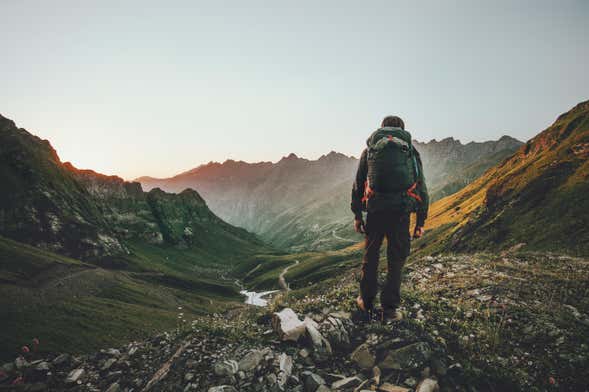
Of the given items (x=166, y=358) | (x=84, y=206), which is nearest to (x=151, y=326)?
(x=166, y=358)

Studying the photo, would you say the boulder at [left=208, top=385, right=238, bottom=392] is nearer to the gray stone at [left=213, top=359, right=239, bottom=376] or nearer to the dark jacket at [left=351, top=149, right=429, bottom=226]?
the gray stone at [left=213, top=359, right=239, bottom=376]

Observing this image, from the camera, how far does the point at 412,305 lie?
10.2 meters

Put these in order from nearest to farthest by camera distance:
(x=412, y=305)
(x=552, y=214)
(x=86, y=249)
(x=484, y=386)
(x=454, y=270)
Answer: (x=484, y=386), (x=412, y=305), (x=454, y=270), (x=552, y=214), (x=86, y=249)

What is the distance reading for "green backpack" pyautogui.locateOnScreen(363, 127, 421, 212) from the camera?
8508mm

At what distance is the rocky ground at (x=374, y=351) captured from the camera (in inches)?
276

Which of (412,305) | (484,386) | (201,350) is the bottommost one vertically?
(484,386)

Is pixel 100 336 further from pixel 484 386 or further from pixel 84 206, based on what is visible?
pixel 84 206

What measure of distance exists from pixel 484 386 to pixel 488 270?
882cm

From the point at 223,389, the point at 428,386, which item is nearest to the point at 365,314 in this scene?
the point at 428,386

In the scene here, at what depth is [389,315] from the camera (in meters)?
8.96

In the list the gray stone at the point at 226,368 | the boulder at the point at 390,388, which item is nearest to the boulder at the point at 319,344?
the boulder at the point at 390,388

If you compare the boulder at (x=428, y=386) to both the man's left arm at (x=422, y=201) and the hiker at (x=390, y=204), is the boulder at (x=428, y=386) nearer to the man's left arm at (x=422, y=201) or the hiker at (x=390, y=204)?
the hiker at (x=390, y=204)

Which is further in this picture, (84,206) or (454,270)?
(84,206)

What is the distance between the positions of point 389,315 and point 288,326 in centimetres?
303
